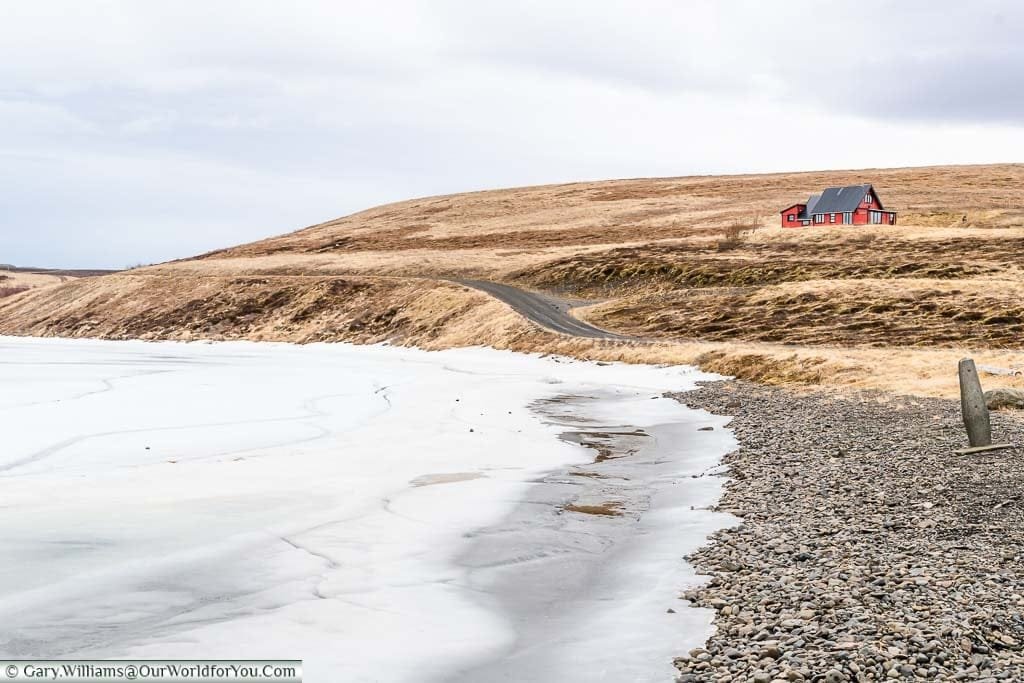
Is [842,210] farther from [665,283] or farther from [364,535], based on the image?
[364,535]

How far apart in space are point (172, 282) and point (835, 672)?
104060 mm

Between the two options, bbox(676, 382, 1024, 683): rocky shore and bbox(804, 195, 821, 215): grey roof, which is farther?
bbox(804, 195, 821, 215): grey roof

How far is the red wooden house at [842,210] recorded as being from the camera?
96250mm

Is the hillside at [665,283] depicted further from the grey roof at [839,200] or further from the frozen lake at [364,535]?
the frozen lake at [364,535]

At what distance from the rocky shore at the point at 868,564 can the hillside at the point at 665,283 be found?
15.5 metres

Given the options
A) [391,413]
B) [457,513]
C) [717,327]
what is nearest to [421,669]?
[457,513]

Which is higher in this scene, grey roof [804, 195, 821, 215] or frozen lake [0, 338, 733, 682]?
grey roof [804, 195, 821, 215]

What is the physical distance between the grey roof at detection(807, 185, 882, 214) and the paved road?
37.3 meters

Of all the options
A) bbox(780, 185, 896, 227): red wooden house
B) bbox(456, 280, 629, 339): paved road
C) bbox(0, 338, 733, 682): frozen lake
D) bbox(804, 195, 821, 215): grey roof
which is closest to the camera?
bbox(0, 338, 733, 682): frozen lake

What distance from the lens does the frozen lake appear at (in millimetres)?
10055

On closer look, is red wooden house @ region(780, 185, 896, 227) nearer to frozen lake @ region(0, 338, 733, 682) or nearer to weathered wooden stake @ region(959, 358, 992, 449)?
frozen lake @ region(0, 338, 733, 682)

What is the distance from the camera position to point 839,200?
323ft

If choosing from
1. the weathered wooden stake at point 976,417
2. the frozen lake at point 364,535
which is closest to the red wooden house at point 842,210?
the frozen lake at point 364,535

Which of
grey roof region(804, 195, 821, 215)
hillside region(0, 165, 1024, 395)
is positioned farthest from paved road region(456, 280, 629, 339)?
grey roof region(804, 195, 821, 215)
